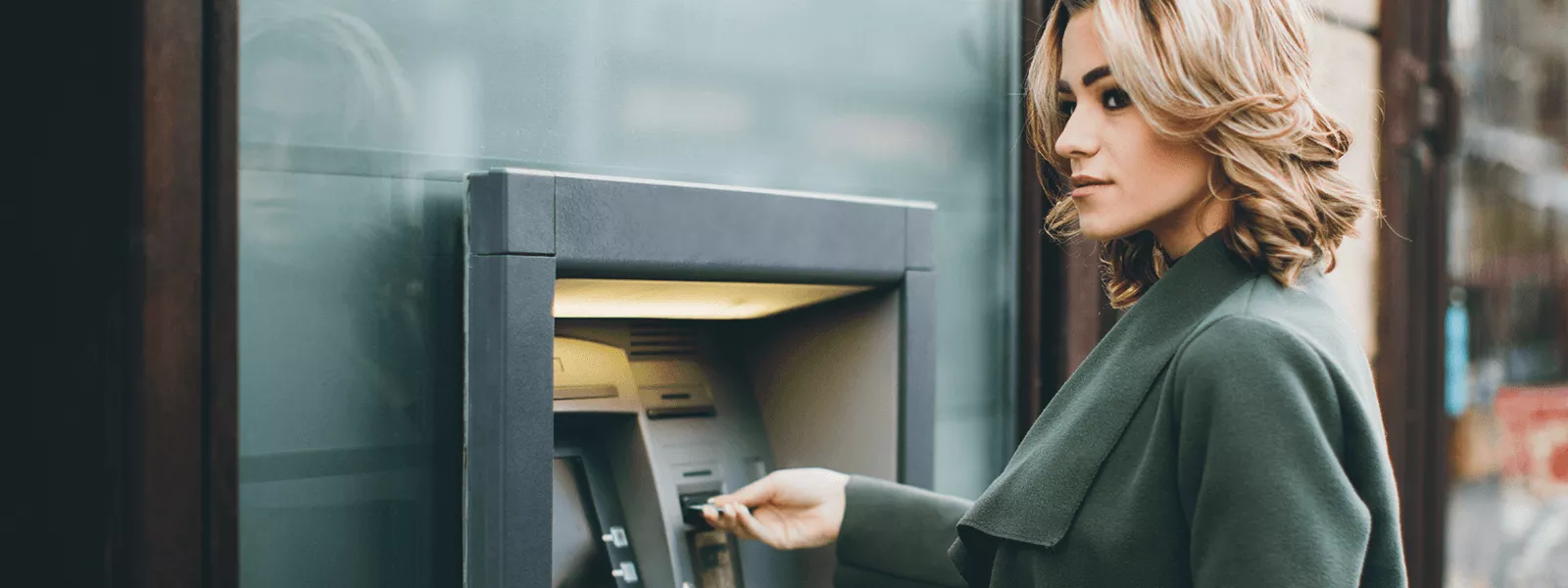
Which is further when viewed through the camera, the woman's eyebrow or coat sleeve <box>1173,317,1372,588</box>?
the woman's eyebrow

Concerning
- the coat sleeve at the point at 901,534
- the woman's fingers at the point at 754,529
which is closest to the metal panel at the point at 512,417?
the woman's fingers at the point at 754,529

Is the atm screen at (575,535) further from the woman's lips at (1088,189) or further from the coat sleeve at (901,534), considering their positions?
the woman's lips at (1088,189)

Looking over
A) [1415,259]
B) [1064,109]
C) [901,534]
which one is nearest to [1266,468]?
[1064,109]

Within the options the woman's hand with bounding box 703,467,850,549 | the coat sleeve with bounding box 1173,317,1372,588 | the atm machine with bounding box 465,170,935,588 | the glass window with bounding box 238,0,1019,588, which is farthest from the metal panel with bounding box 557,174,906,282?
the coat sleeve with bounding box 1173,317,1372,588

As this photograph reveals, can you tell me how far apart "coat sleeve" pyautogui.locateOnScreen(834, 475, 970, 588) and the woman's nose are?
0.71 m

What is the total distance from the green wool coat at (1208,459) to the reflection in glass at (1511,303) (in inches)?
169

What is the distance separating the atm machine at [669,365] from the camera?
5.49ft

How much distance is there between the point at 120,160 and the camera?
1.48 m

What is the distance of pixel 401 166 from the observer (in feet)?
5.79

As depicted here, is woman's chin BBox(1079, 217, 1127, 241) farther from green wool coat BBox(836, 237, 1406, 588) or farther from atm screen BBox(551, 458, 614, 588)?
atm screen BBox(551, 458, 614, 588)

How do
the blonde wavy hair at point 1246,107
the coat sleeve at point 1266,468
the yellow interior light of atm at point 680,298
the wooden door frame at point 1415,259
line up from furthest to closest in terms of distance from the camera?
the wooden door frame at point 1415,259, the yellow interior light of atm at point 680,298, the blonde wavy hair at point 1246,107, the coat sleeve at point 1266,468

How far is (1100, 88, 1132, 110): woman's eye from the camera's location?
144 cm

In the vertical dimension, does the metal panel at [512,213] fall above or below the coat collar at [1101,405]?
above

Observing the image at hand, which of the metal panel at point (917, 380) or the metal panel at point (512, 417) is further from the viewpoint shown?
the metal panel at point (917, 380)
